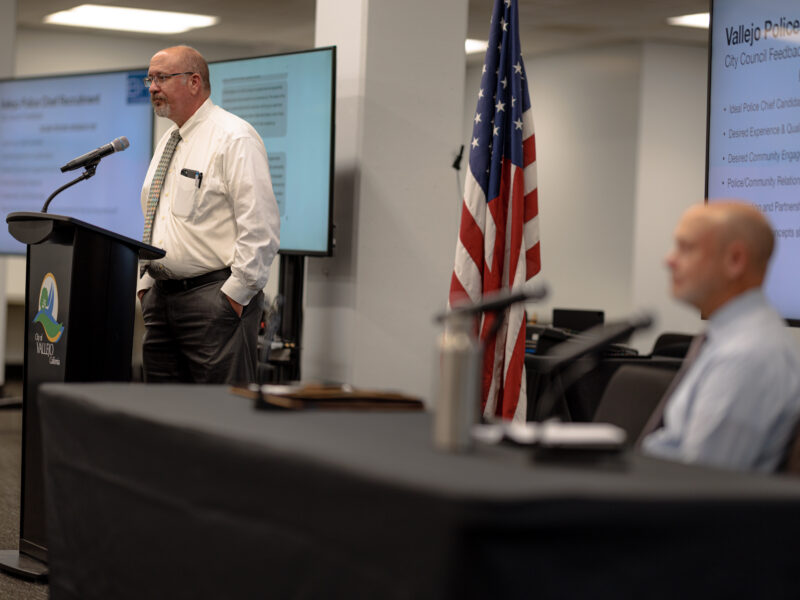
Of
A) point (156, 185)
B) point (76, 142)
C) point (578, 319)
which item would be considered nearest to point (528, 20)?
point (578, 319)

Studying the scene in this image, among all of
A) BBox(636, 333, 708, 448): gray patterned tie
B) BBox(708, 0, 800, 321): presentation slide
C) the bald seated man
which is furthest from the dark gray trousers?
the bald seated man

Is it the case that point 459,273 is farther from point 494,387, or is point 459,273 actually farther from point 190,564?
point 190,564

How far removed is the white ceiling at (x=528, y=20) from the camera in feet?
26.1

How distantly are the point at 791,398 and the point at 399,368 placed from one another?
11.1 feet

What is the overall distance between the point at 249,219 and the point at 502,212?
3.18ft

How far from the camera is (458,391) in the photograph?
4.71ft

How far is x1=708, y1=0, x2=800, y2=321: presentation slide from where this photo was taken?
134 inches

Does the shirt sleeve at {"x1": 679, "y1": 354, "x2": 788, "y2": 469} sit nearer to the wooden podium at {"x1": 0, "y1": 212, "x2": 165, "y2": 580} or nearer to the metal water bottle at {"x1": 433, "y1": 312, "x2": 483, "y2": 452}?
the metal water bottle at {"x1": 433, "y1": 312, "x2": 483, "y2": 452}

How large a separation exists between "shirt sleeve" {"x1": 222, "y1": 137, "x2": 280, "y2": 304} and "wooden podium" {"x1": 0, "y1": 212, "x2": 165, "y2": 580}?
0.42m

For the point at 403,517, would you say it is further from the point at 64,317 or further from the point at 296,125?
the point at 296,125

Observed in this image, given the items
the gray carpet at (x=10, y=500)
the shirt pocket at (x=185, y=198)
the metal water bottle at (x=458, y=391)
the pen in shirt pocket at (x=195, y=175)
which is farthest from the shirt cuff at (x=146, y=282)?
the metal water bottle at (x=458, y=391)

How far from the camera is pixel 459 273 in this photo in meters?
4.01

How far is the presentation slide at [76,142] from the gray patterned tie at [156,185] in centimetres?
227

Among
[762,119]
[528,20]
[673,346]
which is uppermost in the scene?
[528,20]
